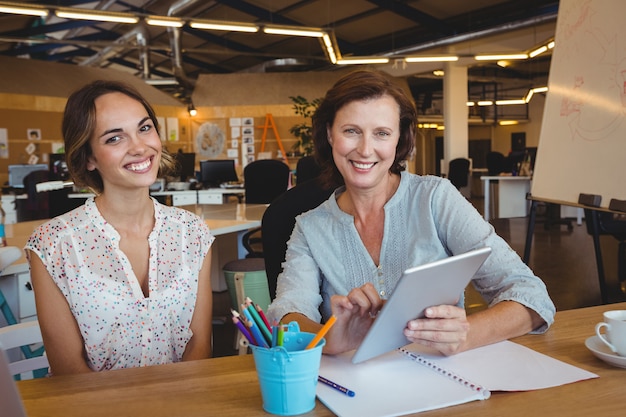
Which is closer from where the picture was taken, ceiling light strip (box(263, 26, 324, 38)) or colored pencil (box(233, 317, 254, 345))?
colored pencil (box(233, 317, 254, 345))

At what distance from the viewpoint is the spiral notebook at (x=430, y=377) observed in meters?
1.05

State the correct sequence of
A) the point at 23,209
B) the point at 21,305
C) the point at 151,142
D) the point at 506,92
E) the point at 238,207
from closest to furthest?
the point at 151,142 → the point at 21,305 → the point at 238,207 → the point at 23,209 → the point at 506,92

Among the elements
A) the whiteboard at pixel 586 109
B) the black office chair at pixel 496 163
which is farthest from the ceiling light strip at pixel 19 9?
the black office chair at pixel 496 163

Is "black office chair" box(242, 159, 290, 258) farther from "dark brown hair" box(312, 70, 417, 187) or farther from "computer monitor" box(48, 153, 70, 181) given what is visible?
"dark brown hair" box(312, 70, 417, 187)

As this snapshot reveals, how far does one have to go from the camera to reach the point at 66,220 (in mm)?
1826

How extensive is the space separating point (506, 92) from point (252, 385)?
72.2 feet

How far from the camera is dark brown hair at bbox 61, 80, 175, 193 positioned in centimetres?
180

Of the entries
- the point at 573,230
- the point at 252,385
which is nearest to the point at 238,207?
the point at 252,385

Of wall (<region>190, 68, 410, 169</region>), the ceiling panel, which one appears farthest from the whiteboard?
wall (<region>190, 68, 410, 169</region>)

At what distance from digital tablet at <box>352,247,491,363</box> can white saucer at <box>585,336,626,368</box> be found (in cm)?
32

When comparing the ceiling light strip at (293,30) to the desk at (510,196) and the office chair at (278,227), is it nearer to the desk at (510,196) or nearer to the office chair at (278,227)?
the desk at (510,196)

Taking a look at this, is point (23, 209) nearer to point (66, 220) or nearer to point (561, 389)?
point (66, 220)

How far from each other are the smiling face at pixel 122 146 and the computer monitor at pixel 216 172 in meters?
7.04

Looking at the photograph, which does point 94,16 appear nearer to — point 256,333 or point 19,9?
point 19,9
